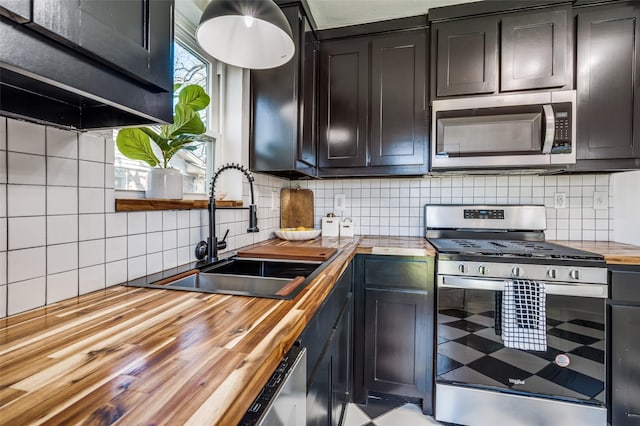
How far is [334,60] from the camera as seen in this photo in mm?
2109

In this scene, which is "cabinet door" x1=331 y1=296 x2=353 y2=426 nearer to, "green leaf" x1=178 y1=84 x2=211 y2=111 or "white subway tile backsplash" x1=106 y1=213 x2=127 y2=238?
"white subway tile backsplash" x1=106 y1=213 x2=127 y2=238

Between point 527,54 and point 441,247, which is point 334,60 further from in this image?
point 441,247

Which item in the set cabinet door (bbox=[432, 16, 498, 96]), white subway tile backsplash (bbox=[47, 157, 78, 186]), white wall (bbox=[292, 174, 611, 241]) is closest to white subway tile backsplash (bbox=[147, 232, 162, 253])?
white subway tile backsplash (bbox=[47, 157, 78, 186])

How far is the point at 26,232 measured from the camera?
2.44 feet

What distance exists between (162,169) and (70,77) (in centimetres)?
72

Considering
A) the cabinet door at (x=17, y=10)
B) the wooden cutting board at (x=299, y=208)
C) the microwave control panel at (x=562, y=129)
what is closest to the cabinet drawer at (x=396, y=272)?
the wooden cutting board at (x=299, y=208)

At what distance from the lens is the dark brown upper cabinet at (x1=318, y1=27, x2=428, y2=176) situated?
6.51 feet

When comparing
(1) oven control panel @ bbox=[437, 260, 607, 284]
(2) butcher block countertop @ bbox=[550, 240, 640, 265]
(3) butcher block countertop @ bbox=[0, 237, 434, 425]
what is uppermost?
(2) butcher block countertop @ bbox=[550, 240, 640, 265]

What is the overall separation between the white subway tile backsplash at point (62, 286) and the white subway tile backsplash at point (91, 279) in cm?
2

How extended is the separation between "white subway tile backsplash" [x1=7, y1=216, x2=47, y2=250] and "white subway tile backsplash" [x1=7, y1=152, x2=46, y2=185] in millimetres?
92

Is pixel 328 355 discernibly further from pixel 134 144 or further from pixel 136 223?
pixel 134 144

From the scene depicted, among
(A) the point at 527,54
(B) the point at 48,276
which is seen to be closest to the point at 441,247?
(A) the point at 527,54

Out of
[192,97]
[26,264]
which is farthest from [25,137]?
[192,97]

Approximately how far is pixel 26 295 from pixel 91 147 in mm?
428
